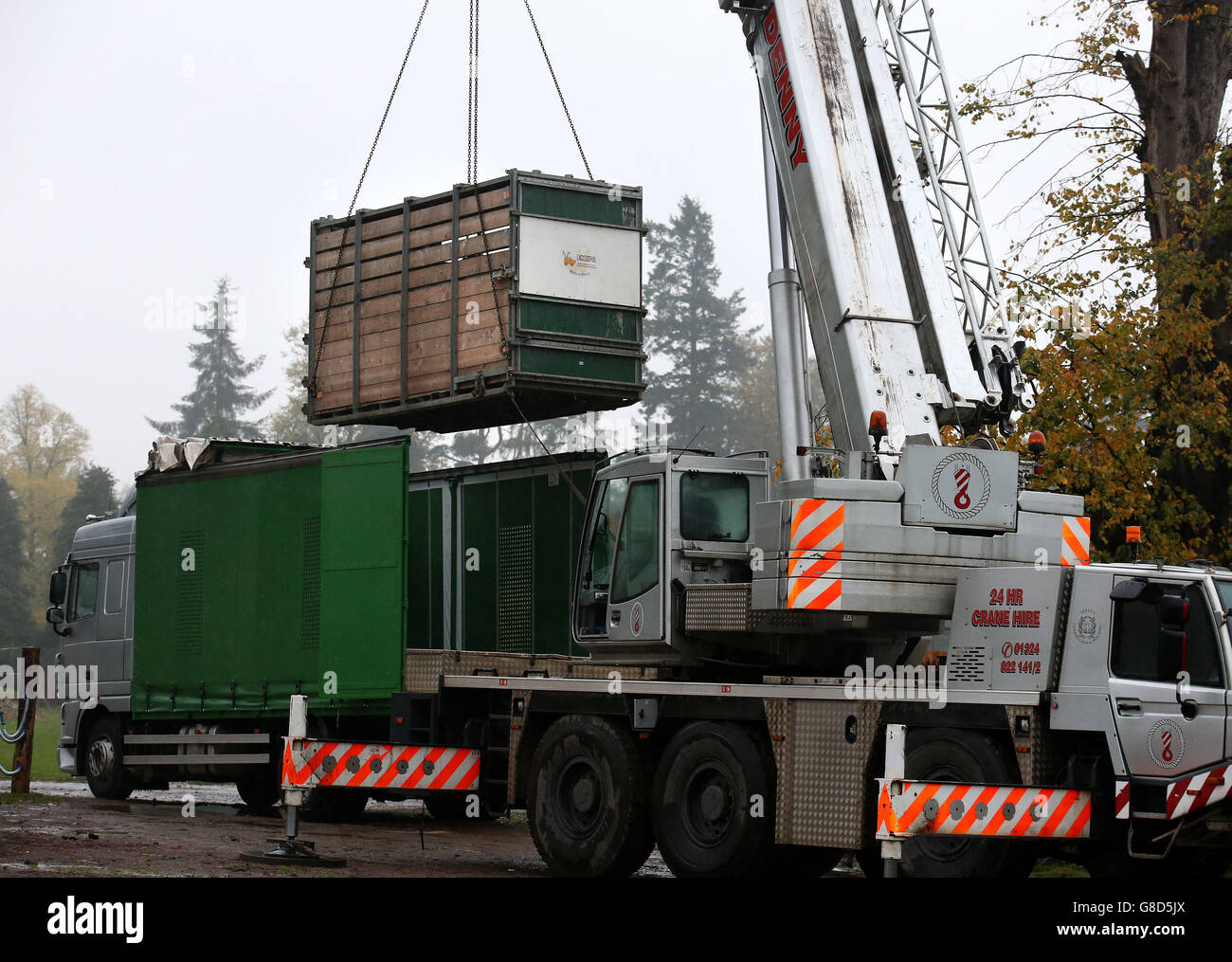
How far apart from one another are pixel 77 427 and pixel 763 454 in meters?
71.6

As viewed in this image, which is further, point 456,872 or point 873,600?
point 456,872

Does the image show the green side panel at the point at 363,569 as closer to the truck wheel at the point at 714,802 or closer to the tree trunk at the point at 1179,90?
the truck wheel at the point at 714,802

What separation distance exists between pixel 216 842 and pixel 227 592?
3850 millimetres

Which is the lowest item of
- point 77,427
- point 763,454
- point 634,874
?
point 634,874

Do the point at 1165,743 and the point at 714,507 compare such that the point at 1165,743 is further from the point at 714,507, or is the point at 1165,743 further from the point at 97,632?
the point at 97,632

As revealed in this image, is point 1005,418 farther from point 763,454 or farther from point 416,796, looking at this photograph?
point 416,796

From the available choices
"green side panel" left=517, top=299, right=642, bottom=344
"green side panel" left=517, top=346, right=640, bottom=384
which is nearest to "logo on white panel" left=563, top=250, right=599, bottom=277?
"green side panel" left=517, top=299, right=642, bottom=344

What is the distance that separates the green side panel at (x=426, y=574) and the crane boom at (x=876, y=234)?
20.3ft

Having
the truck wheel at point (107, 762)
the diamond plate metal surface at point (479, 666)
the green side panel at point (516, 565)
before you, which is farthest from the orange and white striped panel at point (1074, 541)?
the truck wheel at point (107, 762)

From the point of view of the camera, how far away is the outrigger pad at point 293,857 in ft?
38.0

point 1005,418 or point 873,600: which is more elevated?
point 1005,418
